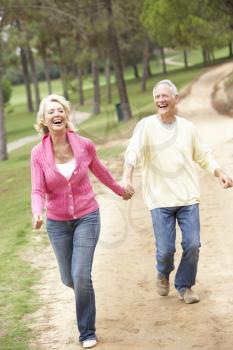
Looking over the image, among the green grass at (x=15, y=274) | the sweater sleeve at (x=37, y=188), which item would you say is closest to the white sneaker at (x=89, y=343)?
the green grass at (x=15, y=274)

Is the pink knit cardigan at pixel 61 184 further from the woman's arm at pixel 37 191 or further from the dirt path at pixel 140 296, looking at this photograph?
the dirt path at pixel 140 296

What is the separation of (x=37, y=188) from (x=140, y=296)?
8.23 ft

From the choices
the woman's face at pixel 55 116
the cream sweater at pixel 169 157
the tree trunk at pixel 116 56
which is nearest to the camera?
the woman's face at pixel 55 116

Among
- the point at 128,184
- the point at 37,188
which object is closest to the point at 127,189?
the point at 128,184

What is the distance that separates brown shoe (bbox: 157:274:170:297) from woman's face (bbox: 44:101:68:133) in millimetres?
2415

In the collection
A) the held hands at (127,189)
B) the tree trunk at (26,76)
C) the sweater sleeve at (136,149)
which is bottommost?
the tree trunk at (26,76)

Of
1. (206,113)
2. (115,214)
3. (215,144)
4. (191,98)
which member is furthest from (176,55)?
(115,214)

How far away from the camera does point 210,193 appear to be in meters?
15.4

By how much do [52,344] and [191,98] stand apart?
37.3 metres

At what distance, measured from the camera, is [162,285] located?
8.23m

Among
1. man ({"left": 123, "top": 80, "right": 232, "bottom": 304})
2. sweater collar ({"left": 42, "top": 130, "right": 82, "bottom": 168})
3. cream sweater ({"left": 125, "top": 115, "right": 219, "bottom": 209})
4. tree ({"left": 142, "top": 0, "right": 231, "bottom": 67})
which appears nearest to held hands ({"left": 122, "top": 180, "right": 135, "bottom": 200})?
man ({"left": 123, "top": 80, "right": 232, "bottom": 304})

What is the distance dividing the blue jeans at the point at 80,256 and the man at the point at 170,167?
93 cm

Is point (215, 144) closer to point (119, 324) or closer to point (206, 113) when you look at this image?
point (206, 113)

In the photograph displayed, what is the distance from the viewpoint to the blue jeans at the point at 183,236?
761 centimetres
